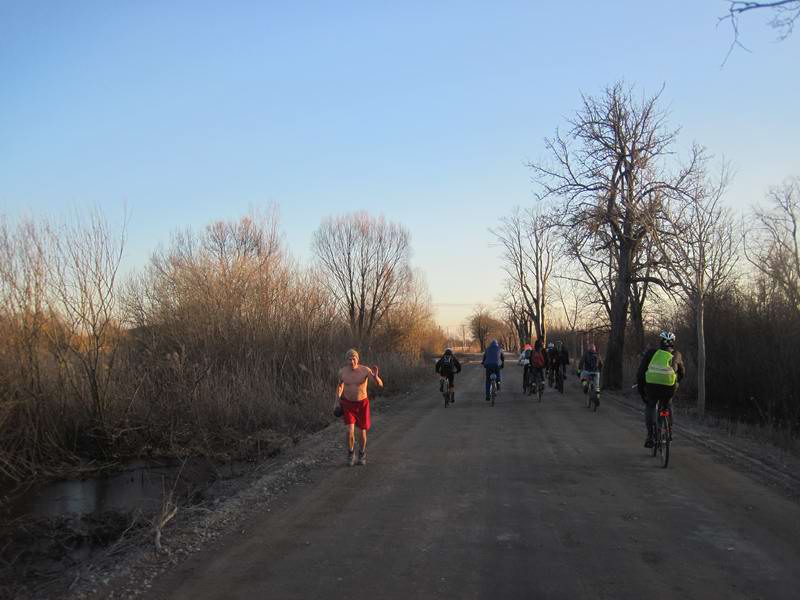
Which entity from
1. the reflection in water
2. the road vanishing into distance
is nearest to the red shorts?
the road vanishing into distance

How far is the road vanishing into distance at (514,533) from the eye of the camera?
4855 mm

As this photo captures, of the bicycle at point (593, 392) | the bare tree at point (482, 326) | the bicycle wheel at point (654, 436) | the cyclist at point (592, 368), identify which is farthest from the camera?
the bare tree at point (482, 326)

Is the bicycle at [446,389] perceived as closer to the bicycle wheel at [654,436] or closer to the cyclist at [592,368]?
the cyclist at [592,368]

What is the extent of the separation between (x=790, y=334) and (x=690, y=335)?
18.1 ft

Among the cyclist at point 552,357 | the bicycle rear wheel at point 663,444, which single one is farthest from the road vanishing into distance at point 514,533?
the cyclist at point 552,357

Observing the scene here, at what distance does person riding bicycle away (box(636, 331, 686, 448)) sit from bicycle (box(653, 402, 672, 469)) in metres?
0.08

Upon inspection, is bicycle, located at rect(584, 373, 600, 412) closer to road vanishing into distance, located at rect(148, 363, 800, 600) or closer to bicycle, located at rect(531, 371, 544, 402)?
bicycle, located at rect(531, 371, 544, 402)

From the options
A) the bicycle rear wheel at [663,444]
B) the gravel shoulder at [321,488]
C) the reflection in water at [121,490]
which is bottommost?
the reflection in water at [121,490]

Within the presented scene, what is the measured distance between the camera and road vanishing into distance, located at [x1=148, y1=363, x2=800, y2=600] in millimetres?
4855

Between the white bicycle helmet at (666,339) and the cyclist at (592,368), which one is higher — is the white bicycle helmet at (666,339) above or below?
above

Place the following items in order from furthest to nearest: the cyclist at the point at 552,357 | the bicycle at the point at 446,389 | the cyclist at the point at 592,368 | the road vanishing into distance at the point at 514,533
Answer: the cyclist at the point at 552,357 → the bicycle at the point at 446,389 → the cyclist at the point at 592,368 → the road vanishing into distance at the point at 514,533

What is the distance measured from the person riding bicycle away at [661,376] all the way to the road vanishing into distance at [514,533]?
909mm

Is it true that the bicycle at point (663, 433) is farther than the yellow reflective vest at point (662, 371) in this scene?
No

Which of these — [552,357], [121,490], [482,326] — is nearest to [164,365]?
[121,490]
